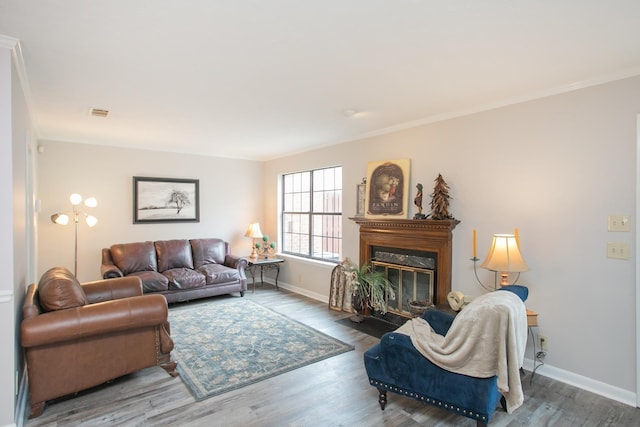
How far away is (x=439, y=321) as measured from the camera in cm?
272

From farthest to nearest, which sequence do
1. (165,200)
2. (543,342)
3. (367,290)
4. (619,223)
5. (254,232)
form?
(254,232), (165,200), (367,290), (543,342), (619,223)

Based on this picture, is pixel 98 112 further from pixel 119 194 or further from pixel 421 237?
pixel 421 237

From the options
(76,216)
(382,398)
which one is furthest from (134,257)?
(382,398)

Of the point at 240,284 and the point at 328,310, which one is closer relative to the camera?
the point at 328,310

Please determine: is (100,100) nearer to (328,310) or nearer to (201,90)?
(201,90)

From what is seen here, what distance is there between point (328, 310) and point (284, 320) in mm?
726

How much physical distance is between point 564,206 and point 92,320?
373 cm

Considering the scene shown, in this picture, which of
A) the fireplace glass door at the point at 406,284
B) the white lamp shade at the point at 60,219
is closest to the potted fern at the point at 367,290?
the fireplace glass door at the point at 406,284

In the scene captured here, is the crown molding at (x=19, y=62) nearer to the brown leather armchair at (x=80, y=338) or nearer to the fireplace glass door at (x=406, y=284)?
the brown leather armchair at (x=80, y=338)

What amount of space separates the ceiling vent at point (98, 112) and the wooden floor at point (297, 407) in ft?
8.40

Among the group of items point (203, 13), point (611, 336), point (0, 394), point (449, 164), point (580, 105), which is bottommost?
point (0, 394)

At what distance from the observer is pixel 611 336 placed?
2596 millimetres

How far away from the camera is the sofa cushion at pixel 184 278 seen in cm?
487

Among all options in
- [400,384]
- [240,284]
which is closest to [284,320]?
[240,284]
